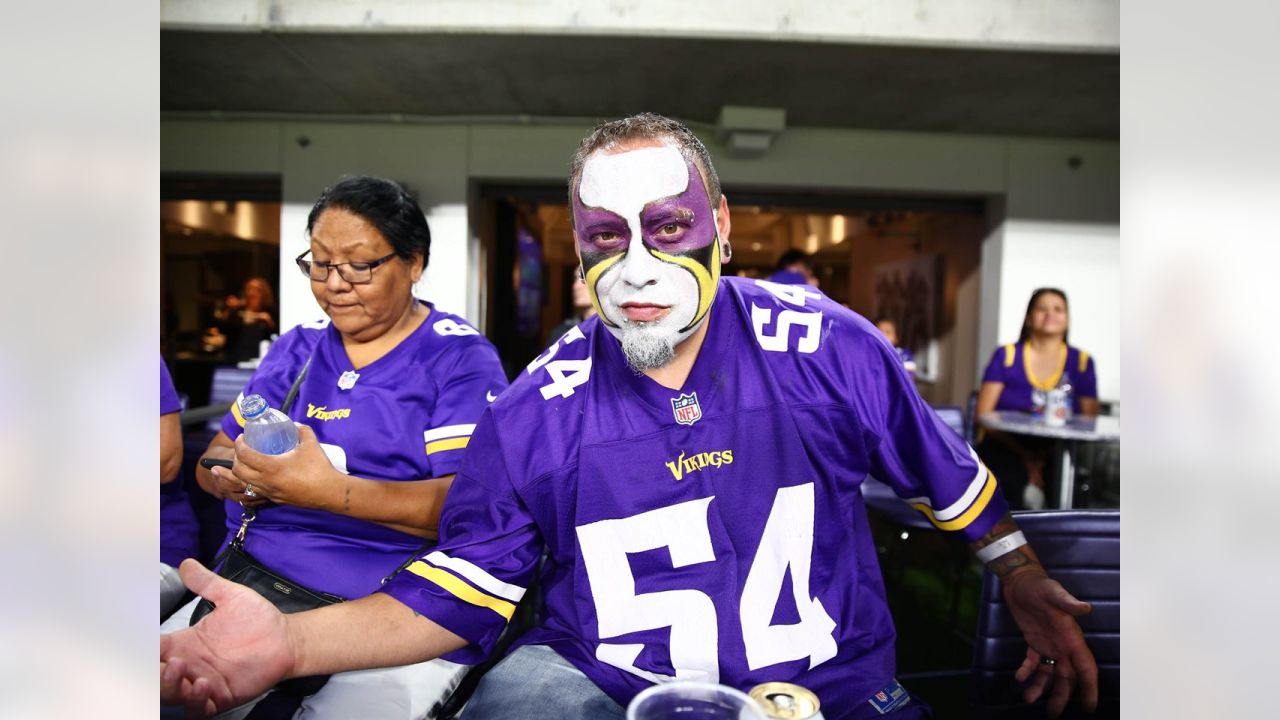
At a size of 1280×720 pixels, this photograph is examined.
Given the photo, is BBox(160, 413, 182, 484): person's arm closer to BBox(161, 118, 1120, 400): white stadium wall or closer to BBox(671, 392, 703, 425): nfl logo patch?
BBox(671, 392, 703, 425): nfl logo patch

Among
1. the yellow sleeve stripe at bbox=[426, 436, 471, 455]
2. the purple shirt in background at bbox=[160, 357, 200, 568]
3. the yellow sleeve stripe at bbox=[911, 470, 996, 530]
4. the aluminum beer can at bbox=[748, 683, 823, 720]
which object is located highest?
the yellow sleeve stripe at bbox=[426, 436, 471, 455]

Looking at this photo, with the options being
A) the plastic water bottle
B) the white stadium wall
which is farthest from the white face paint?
the white stadium wall

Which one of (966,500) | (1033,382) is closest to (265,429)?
(966,500)

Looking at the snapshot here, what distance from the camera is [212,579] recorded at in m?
0.87

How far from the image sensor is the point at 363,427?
5.31ft

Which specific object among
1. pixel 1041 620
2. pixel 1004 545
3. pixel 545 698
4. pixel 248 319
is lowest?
pixel 545 698

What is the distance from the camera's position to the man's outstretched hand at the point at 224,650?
0.83 meters

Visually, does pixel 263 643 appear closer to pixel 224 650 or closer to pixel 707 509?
pixel 224 650

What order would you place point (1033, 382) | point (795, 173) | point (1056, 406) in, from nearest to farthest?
1. point (1056, 406)
2. point (1033, 382)
3. point (795, 173)

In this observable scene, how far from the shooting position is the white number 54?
3.68 feet

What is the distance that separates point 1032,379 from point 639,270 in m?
3.58
